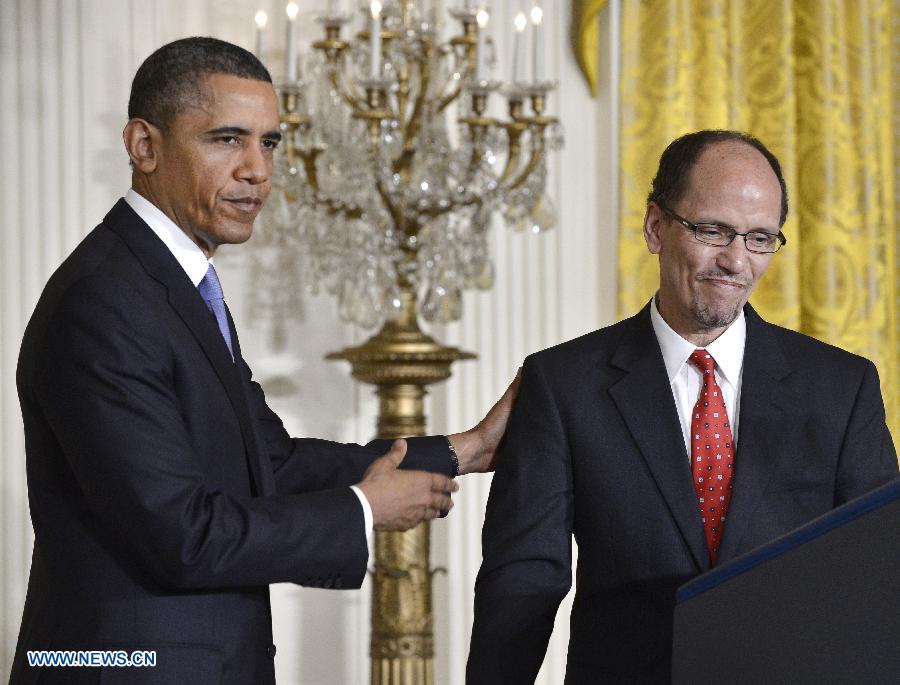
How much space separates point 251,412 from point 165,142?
45cm

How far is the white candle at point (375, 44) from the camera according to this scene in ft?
10.5

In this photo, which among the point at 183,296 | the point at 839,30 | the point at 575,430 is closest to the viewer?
the point at 183,296

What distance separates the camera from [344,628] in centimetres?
415

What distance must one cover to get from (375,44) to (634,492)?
162cm

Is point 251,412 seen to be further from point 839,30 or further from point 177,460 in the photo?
point 839,30

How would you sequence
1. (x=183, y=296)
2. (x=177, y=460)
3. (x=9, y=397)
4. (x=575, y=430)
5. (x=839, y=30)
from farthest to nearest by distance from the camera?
1. (x=839, y=30)
2. (x=9, y=397)
3. (x=575, y=430)
4. (x=183, y=296)
5. (x=177, y=460)

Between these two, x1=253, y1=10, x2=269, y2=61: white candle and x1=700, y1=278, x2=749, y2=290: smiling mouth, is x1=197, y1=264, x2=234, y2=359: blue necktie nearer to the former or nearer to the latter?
x1=700, y1=278, x2=749, y2=290: smiling mouth

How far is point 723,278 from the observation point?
81.5 inches

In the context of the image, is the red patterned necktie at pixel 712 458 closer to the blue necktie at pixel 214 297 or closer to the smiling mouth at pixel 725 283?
the smiling mouth at pixel 725 283

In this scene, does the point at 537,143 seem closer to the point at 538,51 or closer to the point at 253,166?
the point at 538,51

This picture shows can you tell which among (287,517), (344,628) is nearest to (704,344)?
(287,517)

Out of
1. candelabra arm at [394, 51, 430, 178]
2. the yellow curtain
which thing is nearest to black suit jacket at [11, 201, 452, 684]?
candelabra arm at [394, 51, 430, 178]

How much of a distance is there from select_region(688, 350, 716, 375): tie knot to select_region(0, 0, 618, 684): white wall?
2108 mm

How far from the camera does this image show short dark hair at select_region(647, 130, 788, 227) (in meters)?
2.13
